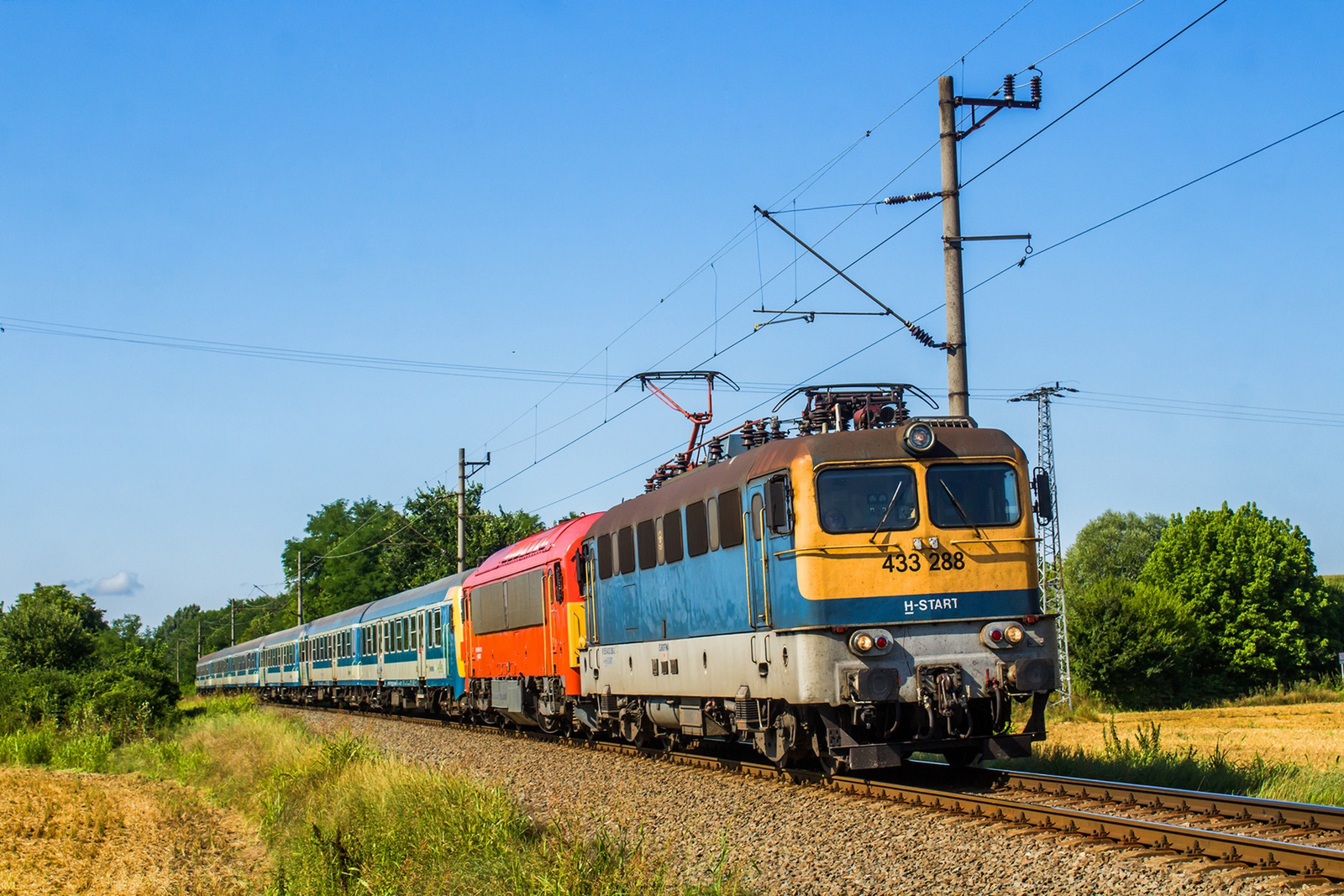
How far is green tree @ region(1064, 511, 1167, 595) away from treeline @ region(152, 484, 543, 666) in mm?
44979

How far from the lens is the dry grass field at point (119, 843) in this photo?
43.2ft

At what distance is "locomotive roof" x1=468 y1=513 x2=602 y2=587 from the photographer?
20.5 m

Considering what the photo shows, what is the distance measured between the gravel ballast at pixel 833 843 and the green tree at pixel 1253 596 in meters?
58.8

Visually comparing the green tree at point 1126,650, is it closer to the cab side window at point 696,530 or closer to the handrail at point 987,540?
the cab side window at point 696,530

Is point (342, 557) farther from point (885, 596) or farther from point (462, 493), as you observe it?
point (885, 596)

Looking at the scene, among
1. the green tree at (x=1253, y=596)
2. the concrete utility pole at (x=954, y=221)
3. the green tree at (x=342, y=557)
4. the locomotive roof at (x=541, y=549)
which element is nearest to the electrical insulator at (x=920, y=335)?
the concrete utility pole at (x=954, y=221)

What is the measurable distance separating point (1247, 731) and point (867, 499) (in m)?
19.7

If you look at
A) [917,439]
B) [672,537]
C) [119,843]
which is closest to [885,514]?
[917,439]

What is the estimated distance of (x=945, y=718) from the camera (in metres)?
11.3

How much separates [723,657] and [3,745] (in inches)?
913

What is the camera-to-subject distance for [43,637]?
1698 inches

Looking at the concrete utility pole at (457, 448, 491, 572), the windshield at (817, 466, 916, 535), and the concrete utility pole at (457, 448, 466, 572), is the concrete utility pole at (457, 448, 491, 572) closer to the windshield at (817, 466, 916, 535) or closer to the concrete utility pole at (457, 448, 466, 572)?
the concrete utility pole at (457, 448, 466, 572)

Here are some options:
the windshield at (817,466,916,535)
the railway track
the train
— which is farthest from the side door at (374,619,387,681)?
the windshield at (817,466,916,535)

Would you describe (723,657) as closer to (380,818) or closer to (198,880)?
(380,818)
